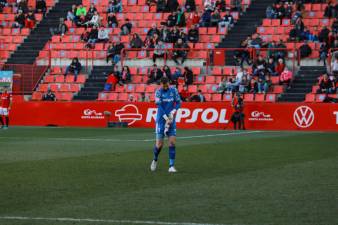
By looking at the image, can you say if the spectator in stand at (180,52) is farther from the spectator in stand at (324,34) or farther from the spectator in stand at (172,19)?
the spectator in stand at (324,34)

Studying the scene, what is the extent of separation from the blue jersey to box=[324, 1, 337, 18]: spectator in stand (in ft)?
88.8

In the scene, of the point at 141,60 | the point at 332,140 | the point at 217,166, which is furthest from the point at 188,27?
the point at 217,166

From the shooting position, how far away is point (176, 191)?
14328 mm

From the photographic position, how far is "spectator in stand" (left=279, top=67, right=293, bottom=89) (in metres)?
41.4

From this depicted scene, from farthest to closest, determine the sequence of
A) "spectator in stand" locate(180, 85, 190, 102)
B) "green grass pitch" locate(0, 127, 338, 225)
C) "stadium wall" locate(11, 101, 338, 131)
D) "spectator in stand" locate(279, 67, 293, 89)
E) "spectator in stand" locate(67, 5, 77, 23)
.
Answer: "spectator in stand" locate(67, 5, 77, 23) → "spectator in stand" locate(180, 85, 190, 102) → "spectator in stand" locate(279, 67, 293, 89) → "stadium wall" locate(11, 101, 338, 131) → "green grass pitch" locate(0, 127, 338, 225)

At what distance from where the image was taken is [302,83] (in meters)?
41.9

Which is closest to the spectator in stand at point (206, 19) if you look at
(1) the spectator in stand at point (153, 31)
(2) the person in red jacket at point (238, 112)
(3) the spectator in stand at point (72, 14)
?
(1) the spectator in stand at point (153, 31)

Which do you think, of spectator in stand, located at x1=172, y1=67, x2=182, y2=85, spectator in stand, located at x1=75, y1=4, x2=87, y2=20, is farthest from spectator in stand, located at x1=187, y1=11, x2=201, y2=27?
spectator in stand, located at x1=75, y1=4, x2=87, y2=20

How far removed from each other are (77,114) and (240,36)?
31.7 feet

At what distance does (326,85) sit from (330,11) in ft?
18.3

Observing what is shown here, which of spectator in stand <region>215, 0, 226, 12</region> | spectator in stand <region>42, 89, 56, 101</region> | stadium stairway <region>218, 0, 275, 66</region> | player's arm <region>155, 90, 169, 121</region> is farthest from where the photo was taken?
spectator in stand <region>215, 0, 226, 12</region>

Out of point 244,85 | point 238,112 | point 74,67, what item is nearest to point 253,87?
point 244,85

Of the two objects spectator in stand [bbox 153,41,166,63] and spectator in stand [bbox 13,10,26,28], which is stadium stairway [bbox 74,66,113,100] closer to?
spectator in stand [bbox 153,41,166,63]

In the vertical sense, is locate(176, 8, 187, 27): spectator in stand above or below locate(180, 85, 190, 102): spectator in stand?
above
